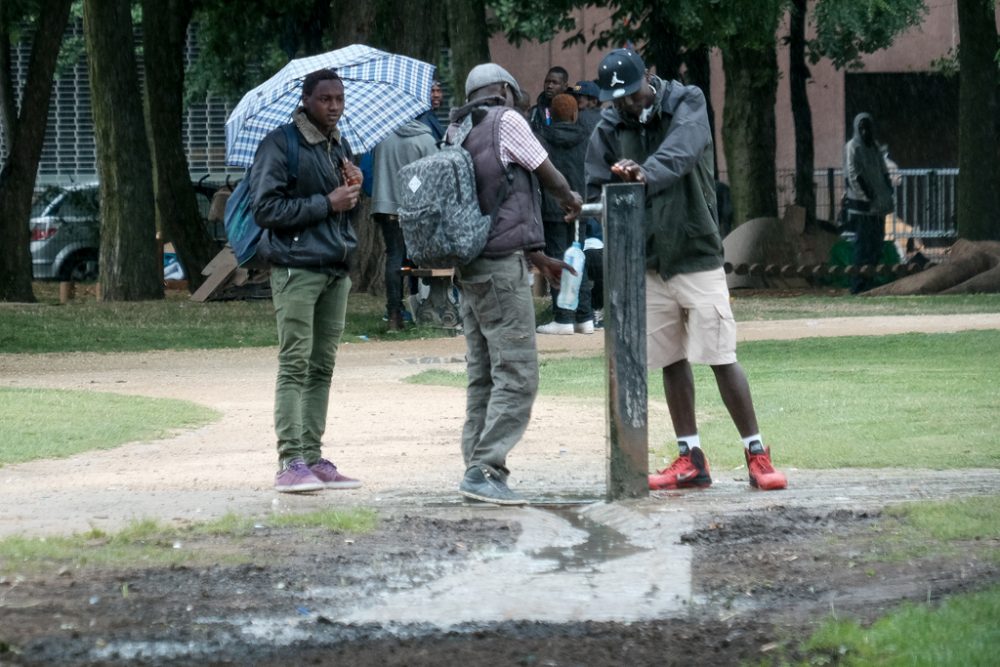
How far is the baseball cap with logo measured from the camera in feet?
23.0

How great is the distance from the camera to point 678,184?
7148 millimetres

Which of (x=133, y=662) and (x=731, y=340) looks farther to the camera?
(x=731, y=340)

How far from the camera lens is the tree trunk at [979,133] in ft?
76.6

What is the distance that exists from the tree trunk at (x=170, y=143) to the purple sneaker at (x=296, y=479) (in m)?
16.6

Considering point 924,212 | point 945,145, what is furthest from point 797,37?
point 945,145

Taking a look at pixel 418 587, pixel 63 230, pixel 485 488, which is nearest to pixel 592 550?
pixel 418 587

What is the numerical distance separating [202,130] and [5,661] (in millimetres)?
36142

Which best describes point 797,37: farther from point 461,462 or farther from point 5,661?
point 5,661

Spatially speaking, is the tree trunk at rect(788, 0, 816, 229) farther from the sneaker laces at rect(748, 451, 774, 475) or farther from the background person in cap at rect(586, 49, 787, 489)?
the sneaker laces at rect(748, 451, 774, 475)

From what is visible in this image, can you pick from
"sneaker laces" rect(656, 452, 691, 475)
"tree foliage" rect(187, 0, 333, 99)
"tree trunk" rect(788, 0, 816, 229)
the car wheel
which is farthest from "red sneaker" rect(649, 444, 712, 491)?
"tree trunk" rect(788, 0, 816, 229)

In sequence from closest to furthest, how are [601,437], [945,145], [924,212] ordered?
1. [601,437]
2. [924,212]
3. [945,145]

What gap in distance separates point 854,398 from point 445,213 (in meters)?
4.25

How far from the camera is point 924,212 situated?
28.6 meters

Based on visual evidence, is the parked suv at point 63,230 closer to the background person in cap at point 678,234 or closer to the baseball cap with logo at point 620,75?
the background person in cap at point 678,234
